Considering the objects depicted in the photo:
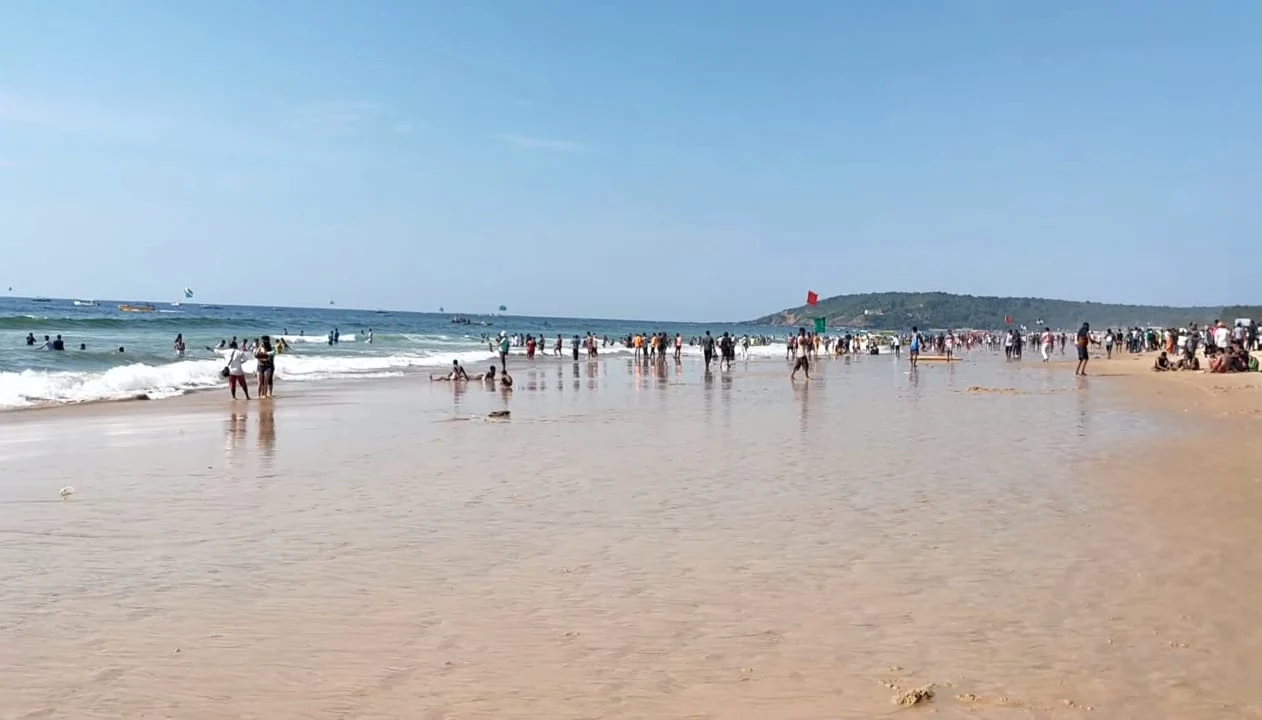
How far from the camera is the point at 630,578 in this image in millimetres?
7262

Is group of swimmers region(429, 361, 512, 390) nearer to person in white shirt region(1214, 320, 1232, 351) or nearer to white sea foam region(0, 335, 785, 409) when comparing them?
white sea foam region(0, 335, 785, 409)

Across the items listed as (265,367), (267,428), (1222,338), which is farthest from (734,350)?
(267,428)

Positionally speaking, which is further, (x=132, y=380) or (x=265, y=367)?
(x=132, y=380)

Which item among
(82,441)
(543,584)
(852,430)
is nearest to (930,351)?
(852,430)

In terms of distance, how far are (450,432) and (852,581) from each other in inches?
435

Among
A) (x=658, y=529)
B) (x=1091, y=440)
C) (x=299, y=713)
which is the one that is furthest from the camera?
(x=1091, y=440)

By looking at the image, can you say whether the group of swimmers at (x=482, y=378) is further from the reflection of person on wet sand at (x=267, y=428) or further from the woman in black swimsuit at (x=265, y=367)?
the reflection of person on wet sand at (x=267, y=428)

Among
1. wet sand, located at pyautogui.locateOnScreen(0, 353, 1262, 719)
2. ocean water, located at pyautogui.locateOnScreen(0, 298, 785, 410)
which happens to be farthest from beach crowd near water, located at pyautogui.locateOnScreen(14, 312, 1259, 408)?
wet sand, located at pyautogui.locateOnScreen(0, 353, 1262, 719)

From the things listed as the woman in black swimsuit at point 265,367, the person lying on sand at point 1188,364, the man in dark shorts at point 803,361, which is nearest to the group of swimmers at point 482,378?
the woman in black swimsuit at point 265,367

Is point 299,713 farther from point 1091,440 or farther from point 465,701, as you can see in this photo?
point 1091,440

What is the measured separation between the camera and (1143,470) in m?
12.5

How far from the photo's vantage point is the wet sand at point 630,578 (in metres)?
5.07

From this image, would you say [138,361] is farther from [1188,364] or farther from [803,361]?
[1188,364]

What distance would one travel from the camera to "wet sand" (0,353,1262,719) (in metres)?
5.07
